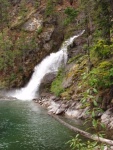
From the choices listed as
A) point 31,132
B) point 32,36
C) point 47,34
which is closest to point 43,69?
point 47,34

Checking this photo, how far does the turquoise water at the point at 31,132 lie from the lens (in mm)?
22891

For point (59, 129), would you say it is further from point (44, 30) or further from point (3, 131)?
point (44, 30)

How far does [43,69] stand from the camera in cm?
6353

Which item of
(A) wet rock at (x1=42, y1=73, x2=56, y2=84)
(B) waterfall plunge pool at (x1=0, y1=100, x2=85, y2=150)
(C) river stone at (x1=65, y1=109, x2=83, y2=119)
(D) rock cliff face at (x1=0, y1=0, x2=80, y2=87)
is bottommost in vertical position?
(C) river stone at (x1=65, y1=109, x2=83, y2=119)

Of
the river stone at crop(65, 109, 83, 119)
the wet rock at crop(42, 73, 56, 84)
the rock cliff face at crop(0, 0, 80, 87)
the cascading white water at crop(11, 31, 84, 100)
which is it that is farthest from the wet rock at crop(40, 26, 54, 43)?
the river stone at crop(65, 109, 83, 119)

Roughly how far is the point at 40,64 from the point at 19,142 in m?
42.6

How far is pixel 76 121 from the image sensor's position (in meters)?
32.1

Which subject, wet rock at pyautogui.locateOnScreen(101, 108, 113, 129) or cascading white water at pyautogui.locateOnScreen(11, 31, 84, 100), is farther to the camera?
cascading white water at pyautogui.locateOnScreen(11, 31, 84, 100)

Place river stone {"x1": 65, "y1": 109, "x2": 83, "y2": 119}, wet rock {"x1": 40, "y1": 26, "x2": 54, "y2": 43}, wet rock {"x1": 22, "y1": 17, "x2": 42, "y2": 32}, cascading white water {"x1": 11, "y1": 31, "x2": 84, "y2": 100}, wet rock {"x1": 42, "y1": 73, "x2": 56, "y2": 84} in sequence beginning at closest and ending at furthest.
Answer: river stone {"x1": 65, "y1": 109, "x2": 83, "y2": 119} < wet rock {"x1": 42, "y1": 73, "x2": 56, "y2": 84} < cascading white water {"x1": 11, "y1": 31, "x2": 84, "y2": 100} < wet rock {"x1": 40, "y1": 26, "x2": 54, "y2": 43} < wet rock {"x1": 22, "y1": 17, "x2": 42, "y2": 32}

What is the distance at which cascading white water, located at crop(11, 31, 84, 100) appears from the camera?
60.6 metres

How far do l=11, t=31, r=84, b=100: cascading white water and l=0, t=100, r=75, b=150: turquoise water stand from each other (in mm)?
21924

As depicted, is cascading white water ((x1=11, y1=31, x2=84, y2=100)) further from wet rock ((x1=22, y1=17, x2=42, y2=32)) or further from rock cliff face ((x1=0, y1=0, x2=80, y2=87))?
wet rock ((x1=22, y1=17, x2=42, y2=32))

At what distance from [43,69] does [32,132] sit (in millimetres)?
36742

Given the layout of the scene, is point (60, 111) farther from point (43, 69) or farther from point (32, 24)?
point (32, 24)
